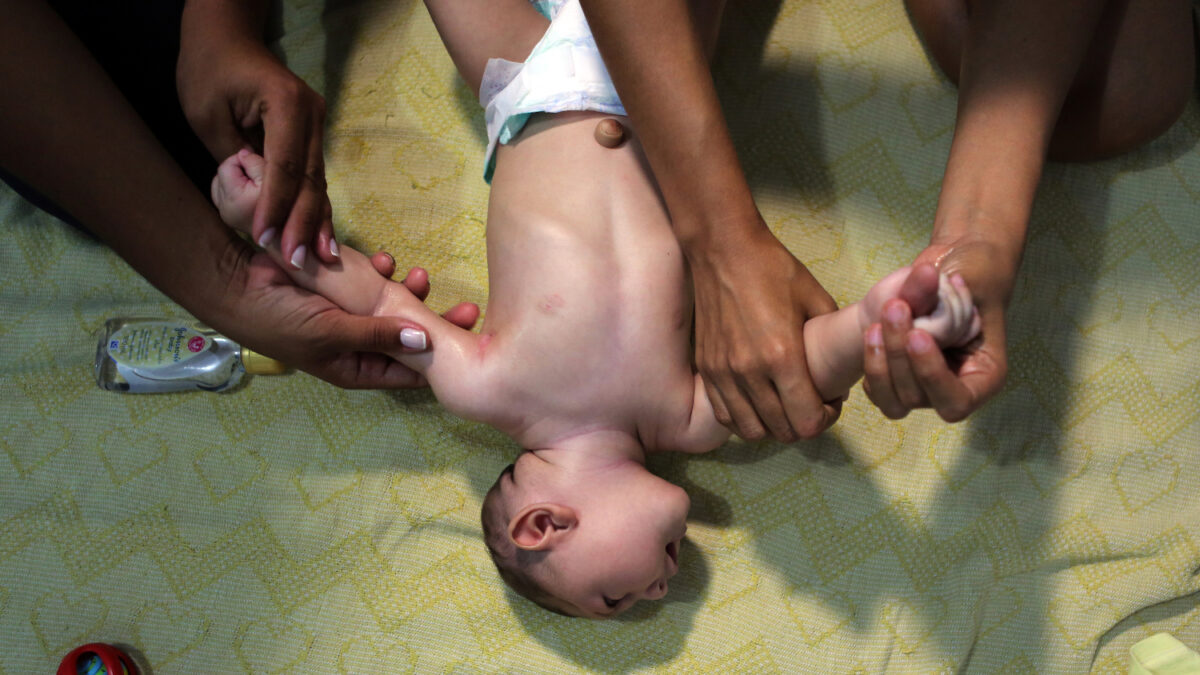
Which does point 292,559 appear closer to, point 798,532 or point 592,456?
point 592,456

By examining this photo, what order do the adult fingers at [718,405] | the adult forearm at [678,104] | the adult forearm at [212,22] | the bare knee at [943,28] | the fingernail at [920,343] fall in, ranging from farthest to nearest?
the bare knee at [943,28]
the adult forearm at [212,22]
the adult fingers at [718,405]
the adult forearm at [678,104]
the fingernail at [920,343]

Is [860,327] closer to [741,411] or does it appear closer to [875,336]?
[875,336]

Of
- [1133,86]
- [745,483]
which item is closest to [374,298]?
[745,483]

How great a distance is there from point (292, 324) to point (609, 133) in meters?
0.48

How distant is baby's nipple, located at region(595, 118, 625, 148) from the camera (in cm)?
112

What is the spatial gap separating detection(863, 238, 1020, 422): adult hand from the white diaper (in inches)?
18.7

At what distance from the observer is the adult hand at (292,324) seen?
1110 millimetres

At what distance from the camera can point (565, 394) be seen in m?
1.15

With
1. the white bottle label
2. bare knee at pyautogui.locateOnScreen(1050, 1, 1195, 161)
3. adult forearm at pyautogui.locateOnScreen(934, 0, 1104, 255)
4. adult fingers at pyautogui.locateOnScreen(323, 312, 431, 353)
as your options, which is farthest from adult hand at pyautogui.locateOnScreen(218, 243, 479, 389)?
bare knee at pyautogui.locateOnScreen(1050, 1, 1195, 161)

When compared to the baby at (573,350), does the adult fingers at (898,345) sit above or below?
above

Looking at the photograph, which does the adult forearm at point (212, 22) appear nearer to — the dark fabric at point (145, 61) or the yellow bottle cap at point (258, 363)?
the dark fabric at point (145, 61)

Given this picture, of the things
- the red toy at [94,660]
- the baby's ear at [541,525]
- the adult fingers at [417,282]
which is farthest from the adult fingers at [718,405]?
the red toy at [94,660]

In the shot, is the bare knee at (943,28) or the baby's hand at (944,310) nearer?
the baby's hand at (944,310)

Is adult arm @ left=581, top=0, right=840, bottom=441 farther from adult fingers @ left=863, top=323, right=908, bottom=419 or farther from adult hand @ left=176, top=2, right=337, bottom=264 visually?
adult hand @ left=176, top=2, right=337, bottom=264
